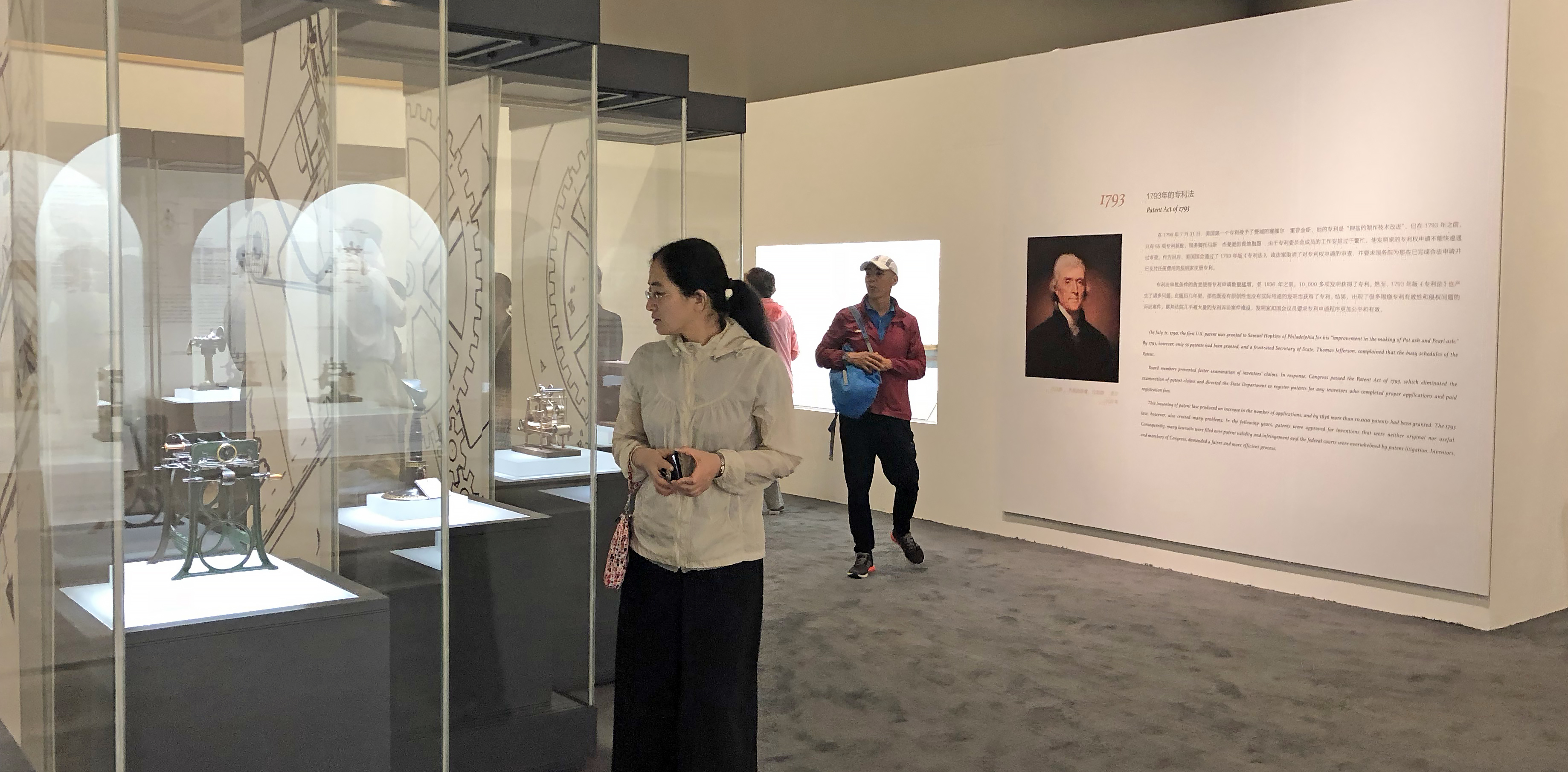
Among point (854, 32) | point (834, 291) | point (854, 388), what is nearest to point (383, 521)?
point (854, 388)

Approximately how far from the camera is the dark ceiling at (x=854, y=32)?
9992 millimetres

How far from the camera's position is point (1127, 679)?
448cm

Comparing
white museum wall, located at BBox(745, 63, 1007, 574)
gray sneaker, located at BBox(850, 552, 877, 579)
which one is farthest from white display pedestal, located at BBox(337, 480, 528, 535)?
white museum wall, located at BBox(745, 63, 1007, 574)

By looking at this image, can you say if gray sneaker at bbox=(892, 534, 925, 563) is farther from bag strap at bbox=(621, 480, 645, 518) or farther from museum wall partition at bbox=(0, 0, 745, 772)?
museum wall partition at bbox=(0, 0, 745, 772)

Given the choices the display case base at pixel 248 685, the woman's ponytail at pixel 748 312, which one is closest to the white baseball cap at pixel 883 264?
the woman's ponytail at pixel 748 312

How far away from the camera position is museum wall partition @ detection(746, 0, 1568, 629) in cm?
525

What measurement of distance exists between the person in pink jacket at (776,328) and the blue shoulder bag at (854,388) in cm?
160

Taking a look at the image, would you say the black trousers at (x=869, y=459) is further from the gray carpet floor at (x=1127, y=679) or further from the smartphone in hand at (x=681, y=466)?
the smartphone in hand at (x=681, y=466)

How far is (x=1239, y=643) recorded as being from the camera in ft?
16.4

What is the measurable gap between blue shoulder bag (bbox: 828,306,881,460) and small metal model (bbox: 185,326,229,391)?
12.5ft

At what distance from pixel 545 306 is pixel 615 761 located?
5.65 ft

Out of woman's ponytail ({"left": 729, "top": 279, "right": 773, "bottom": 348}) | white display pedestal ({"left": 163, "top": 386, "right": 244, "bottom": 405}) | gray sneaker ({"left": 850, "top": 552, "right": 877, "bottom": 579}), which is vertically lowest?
gray sneaker ({"left": 850, "top": 552, "right": 877, "bottom": 579})

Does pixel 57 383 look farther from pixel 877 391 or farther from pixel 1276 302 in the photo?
pixel 1276 302

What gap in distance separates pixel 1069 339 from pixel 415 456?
4789 mm
